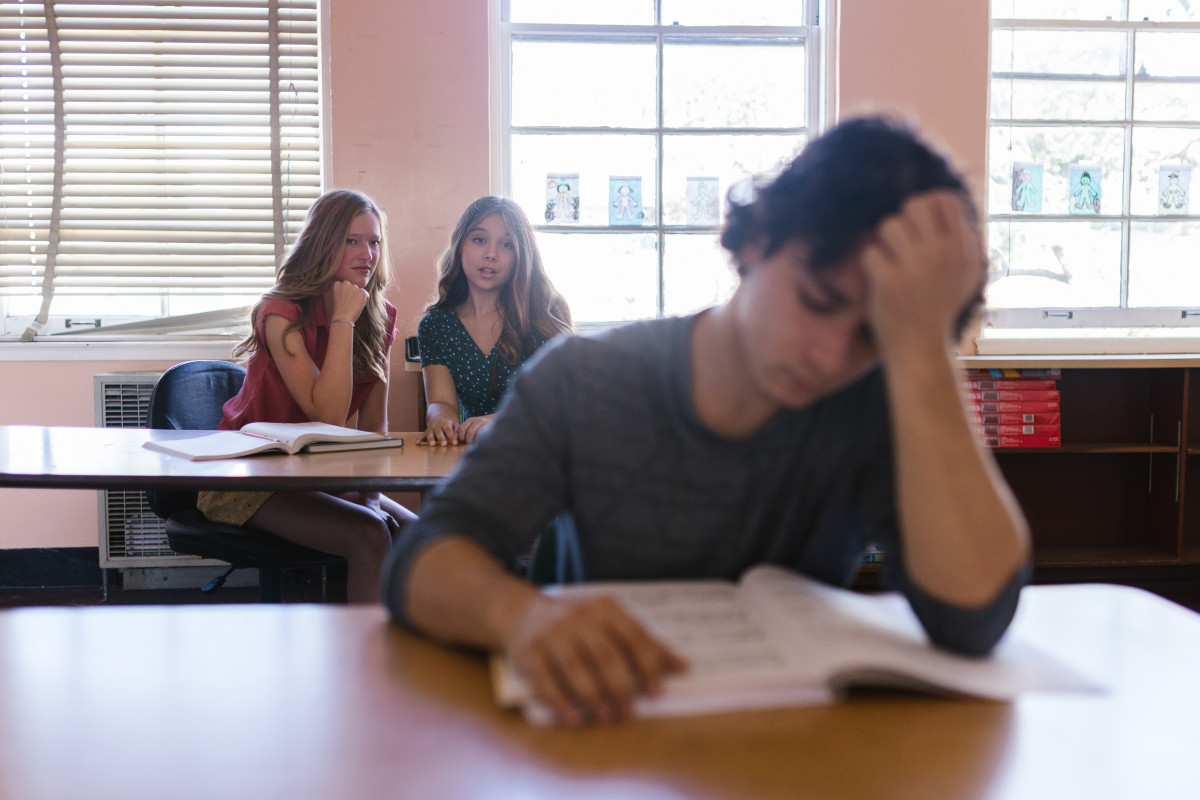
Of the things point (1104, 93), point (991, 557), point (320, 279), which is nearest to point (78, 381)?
point (320, 279)

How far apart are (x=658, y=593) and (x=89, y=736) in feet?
1.42

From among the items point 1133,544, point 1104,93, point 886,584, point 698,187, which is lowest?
point 1133,544

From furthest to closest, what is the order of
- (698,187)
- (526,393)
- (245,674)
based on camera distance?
(698,187) → (526,393) → (245,674)

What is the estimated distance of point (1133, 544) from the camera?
365cm

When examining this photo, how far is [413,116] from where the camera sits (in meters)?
3.28

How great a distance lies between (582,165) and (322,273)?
137 cm

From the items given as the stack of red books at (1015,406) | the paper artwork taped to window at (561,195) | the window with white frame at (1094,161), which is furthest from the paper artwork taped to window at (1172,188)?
the paper artwork taped to window at (561,195)

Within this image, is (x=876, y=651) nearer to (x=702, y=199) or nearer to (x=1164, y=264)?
(x=702, y=199)

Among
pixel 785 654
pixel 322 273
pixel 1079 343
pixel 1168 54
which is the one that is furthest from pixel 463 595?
pixel 1168 54

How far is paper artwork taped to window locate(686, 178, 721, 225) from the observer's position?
11.7 feet

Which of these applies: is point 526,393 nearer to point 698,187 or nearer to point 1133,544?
point 698,187

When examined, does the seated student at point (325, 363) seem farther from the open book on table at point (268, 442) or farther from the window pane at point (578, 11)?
the window pane at point (578, 11)

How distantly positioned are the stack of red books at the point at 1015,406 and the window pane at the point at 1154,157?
1.00 meters

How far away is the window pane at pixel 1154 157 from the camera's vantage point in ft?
12.0
